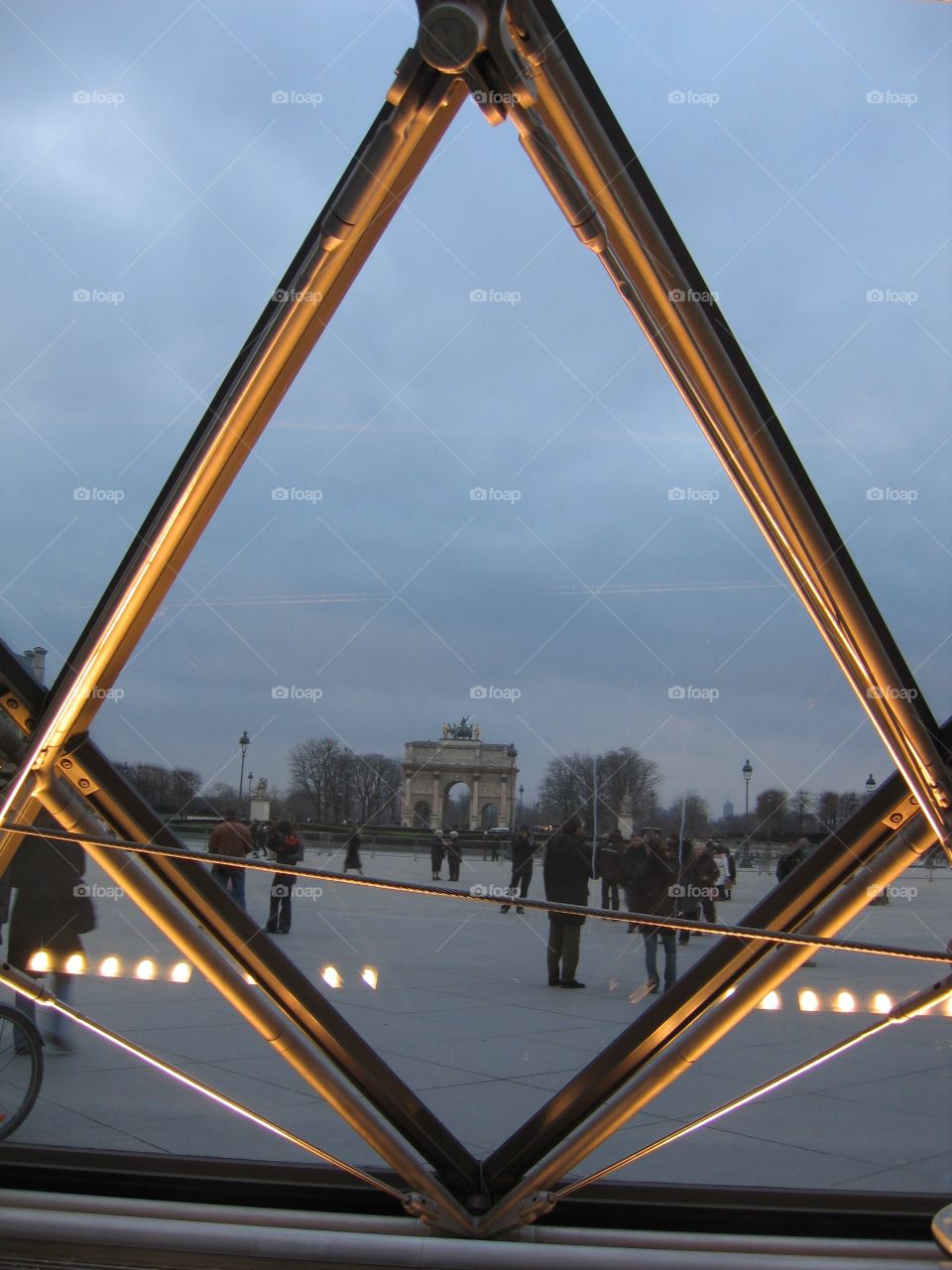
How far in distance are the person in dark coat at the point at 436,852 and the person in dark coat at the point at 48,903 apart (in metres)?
1.95

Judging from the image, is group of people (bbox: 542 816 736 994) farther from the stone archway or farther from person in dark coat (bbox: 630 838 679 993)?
the stone archway

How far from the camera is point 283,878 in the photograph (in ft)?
20.0

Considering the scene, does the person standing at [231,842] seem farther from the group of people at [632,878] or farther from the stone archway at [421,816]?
the group of people at [632,878]

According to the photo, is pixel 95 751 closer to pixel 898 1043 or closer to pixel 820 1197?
pixel 820 1197

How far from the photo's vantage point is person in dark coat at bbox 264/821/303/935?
547 cm

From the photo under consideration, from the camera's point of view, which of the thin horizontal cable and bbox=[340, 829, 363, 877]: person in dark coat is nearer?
the thin horizontal cable

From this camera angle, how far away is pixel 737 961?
3.33 meters

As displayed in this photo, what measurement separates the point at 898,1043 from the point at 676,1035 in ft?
10.4

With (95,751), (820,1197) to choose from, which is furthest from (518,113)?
(820,1197)

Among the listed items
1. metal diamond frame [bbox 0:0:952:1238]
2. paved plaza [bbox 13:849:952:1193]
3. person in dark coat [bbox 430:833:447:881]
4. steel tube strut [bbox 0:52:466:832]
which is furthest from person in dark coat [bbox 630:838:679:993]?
steel tube strut [bbox 0:52:466:832]

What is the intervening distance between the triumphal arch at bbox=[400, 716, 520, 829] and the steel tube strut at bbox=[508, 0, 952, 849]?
310cm

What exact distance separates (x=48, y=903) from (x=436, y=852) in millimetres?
2198

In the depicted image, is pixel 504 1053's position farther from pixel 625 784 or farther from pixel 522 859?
pixel 625 784

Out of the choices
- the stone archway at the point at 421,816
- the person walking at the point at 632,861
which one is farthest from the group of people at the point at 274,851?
the person walking at the point at 632,861
